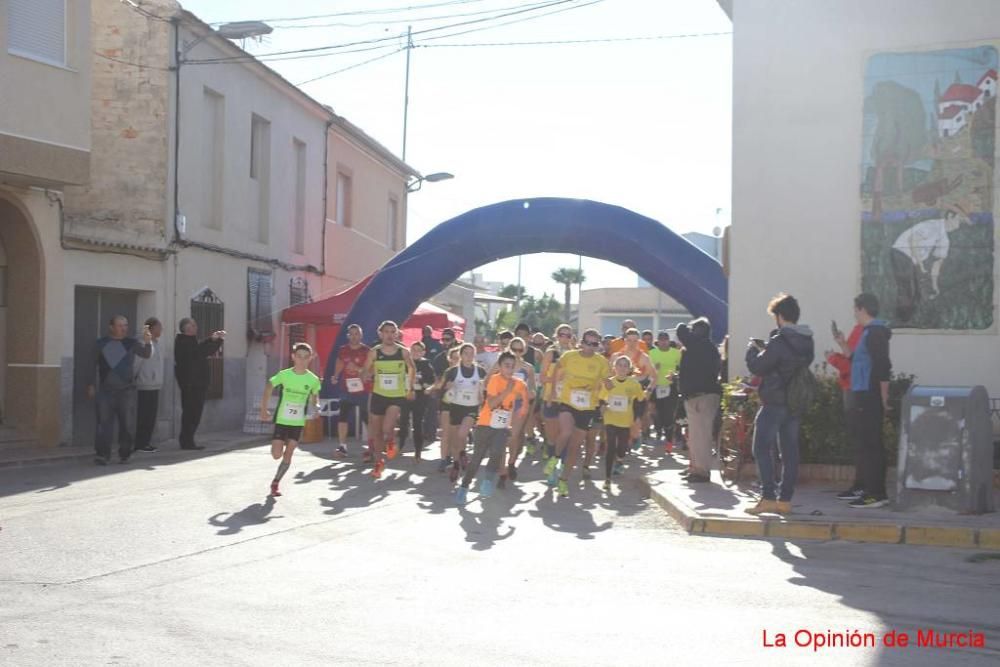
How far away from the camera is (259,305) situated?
78.8 feet

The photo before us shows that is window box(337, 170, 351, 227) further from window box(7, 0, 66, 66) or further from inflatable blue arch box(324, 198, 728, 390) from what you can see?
window box(7, 0, 66, 66)

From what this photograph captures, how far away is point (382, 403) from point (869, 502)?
613 centimetres

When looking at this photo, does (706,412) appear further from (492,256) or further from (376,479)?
(492,256)

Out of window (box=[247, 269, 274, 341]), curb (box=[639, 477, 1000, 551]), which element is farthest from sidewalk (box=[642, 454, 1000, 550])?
window (box=[247, 269, 274, 341])

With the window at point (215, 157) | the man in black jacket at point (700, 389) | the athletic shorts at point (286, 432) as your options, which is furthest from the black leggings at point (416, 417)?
the window at point (215, 157)

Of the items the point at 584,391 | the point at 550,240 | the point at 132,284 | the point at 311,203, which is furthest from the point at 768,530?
the point at 311,203

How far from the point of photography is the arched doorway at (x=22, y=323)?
660 inches

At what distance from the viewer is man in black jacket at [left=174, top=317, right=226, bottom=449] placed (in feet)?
57.6

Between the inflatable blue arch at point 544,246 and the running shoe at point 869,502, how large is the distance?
8393mm

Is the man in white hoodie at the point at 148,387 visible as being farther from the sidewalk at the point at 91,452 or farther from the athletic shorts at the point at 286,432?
the athletic shorts at the point at 286,432

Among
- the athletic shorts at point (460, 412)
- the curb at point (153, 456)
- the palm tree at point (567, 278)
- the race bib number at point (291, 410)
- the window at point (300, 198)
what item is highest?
the palm tree at point (567, 278)

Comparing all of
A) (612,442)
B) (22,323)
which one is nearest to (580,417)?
(612,442)

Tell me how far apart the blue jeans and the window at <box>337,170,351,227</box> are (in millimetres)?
21693

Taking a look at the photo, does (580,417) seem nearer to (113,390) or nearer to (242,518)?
(242,518)
